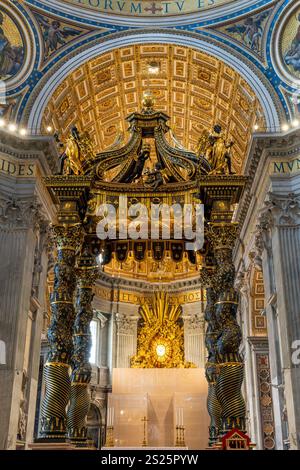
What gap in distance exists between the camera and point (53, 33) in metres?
12.6

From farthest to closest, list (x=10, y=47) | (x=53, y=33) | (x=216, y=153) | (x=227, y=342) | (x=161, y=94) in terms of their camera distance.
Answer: (x=161, y=94) → (x=53, y=33) → (x=10, y=47) → (x=216, y=153) → (x=227, y=342)

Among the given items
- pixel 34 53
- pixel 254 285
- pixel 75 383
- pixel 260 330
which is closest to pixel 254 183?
pixel 254 285

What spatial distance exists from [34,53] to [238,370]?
9.41 m

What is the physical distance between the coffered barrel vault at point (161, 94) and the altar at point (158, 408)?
280 inches

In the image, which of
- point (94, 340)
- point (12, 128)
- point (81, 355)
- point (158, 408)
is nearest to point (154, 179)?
point (81, 355)

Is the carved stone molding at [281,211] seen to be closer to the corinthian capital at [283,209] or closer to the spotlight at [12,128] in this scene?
the corinthian capital at [283,209]

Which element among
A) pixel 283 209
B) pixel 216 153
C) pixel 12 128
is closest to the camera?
pixel 216 153

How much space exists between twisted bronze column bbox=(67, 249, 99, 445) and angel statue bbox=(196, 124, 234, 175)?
100 inches

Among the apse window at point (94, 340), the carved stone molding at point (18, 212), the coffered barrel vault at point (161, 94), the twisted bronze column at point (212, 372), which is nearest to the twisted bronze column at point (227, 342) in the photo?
the twisted bronze column at point (212, 372)

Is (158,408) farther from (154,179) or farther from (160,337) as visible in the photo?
(154,179)

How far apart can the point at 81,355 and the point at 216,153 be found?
A: 390 centimetres

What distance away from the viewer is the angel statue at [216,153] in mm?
7773

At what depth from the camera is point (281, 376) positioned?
1091 centimetres

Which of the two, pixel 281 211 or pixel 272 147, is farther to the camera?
pixel 272 147
